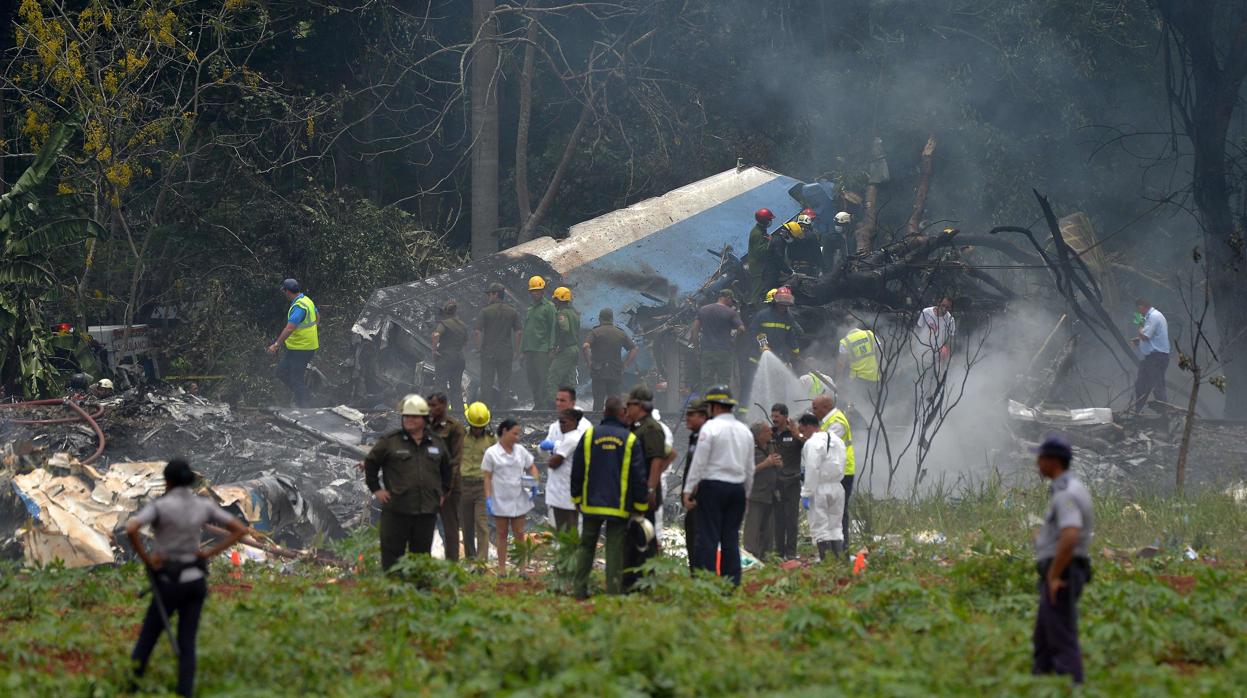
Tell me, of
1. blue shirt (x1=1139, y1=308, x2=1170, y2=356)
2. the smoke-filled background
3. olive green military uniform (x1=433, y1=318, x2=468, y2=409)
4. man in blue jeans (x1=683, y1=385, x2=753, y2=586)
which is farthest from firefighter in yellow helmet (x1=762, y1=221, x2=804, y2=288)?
man in blue jeans (x1=683, y1=385, x2=753, y2=586)

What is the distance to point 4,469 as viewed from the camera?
12.9m

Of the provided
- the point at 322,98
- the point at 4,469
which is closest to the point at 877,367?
the point at 4,469

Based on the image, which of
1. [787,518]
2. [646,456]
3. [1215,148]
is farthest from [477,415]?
[1215,148]

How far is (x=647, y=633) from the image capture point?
705 centimetres

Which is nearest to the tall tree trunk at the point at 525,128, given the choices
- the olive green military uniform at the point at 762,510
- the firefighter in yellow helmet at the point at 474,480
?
the firefighter in yellow helmet at the point at 474,480

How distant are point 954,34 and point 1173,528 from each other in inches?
568

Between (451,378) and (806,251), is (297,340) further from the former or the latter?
(806,251)

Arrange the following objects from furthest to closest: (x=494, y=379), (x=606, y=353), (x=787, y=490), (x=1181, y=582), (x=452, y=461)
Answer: (x=494, y=379) → (x=606, y=353) → (x=787, y=490) → (x=452, y=461) → (x=1181, y=582)

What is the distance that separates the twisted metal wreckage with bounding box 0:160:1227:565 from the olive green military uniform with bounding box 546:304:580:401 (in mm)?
635

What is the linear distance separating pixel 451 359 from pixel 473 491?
5644 mm

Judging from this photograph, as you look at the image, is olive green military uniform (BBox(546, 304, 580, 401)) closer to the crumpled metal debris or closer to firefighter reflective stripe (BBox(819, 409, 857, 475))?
Answer: the crumpled metal debris

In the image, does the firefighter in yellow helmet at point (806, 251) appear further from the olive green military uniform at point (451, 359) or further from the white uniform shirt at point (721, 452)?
the white uniform shirt at point (721, 452)

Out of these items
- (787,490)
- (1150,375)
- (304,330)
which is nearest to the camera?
(787,490)

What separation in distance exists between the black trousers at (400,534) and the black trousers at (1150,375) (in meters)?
11.2
